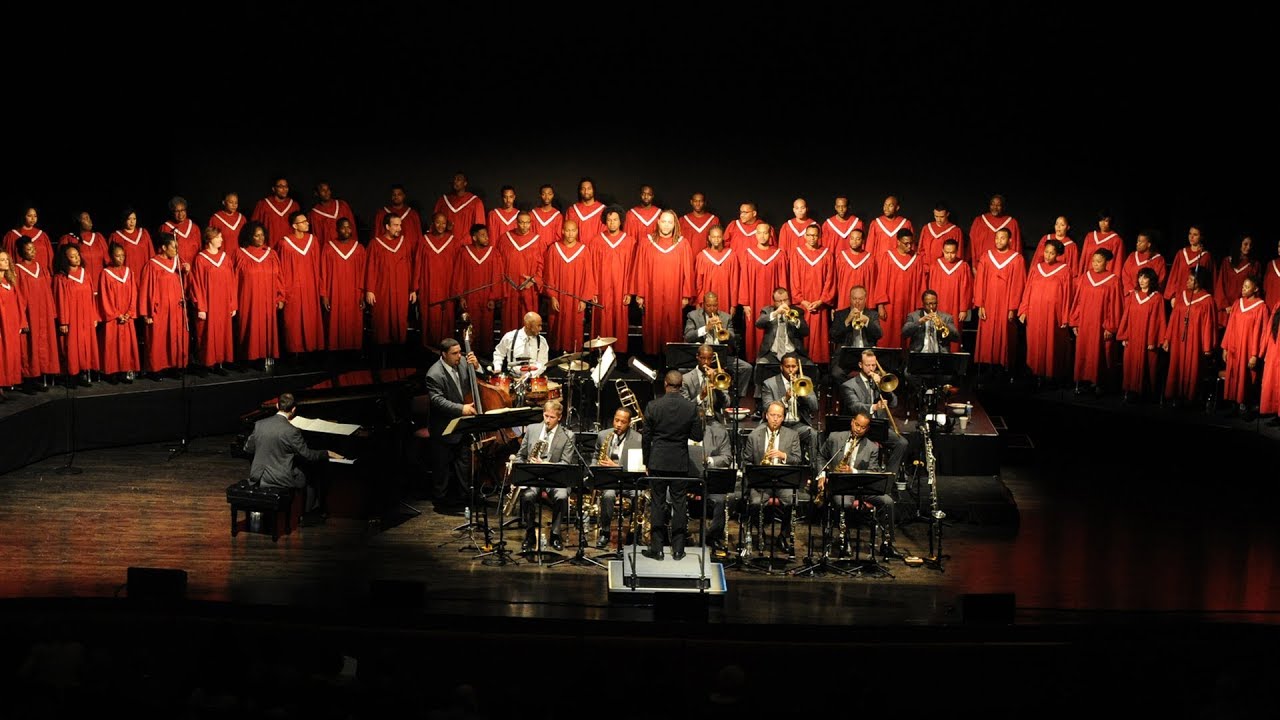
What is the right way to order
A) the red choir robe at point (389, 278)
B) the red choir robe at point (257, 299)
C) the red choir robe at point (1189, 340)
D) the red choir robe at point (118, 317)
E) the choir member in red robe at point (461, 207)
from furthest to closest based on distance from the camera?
the choir member in red robe at point (461, 207) < the red choir robe at point (389, 278) < the red choir robe at point (257, 299) < the red choir robe at point (118, 317) < the red choir robe at point (1189, 340)

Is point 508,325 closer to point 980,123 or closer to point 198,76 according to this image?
point 198,76

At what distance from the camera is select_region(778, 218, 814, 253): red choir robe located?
15078 mm

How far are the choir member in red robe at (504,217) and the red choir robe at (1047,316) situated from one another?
17.5 feet

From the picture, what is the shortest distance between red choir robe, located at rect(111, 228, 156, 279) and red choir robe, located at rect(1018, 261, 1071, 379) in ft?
28.2

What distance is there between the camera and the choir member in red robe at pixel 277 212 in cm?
1517

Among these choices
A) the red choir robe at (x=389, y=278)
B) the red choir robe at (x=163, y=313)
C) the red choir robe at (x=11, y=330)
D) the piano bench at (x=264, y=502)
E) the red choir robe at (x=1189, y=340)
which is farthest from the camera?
the red choir robe at (x=389, y=278)

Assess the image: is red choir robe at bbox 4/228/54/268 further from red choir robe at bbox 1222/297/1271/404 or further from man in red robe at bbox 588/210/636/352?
red choir robe at bbox 1222/297/1271/404

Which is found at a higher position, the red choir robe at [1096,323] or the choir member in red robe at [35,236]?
the choir member in red robe at [35,236]

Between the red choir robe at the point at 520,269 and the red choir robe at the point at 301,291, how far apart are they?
1.86m

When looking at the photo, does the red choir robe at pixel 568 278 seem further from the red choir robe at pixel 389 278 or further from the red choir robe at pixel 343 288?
the red choir robe at pixel 343 288

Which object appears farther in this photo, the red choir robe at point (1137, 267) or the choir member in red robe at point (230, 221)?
the choir member in red robe at point (230, 221)

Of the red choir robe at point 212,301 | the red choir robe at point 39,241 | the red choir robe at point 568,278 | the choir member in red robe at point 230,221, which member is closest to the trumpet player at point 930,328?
the red choir robe at point 568,278

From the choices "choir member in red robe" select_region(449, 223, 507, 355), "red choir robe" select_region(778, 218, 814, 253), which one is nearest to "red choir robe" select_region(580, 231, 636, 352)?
"choir member in red robe" select_region(449, 223, 507, 355)

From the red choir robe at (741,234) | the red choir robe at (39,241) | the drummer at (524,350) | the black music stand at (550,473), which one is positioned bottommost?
the black music stand at (550,473)
